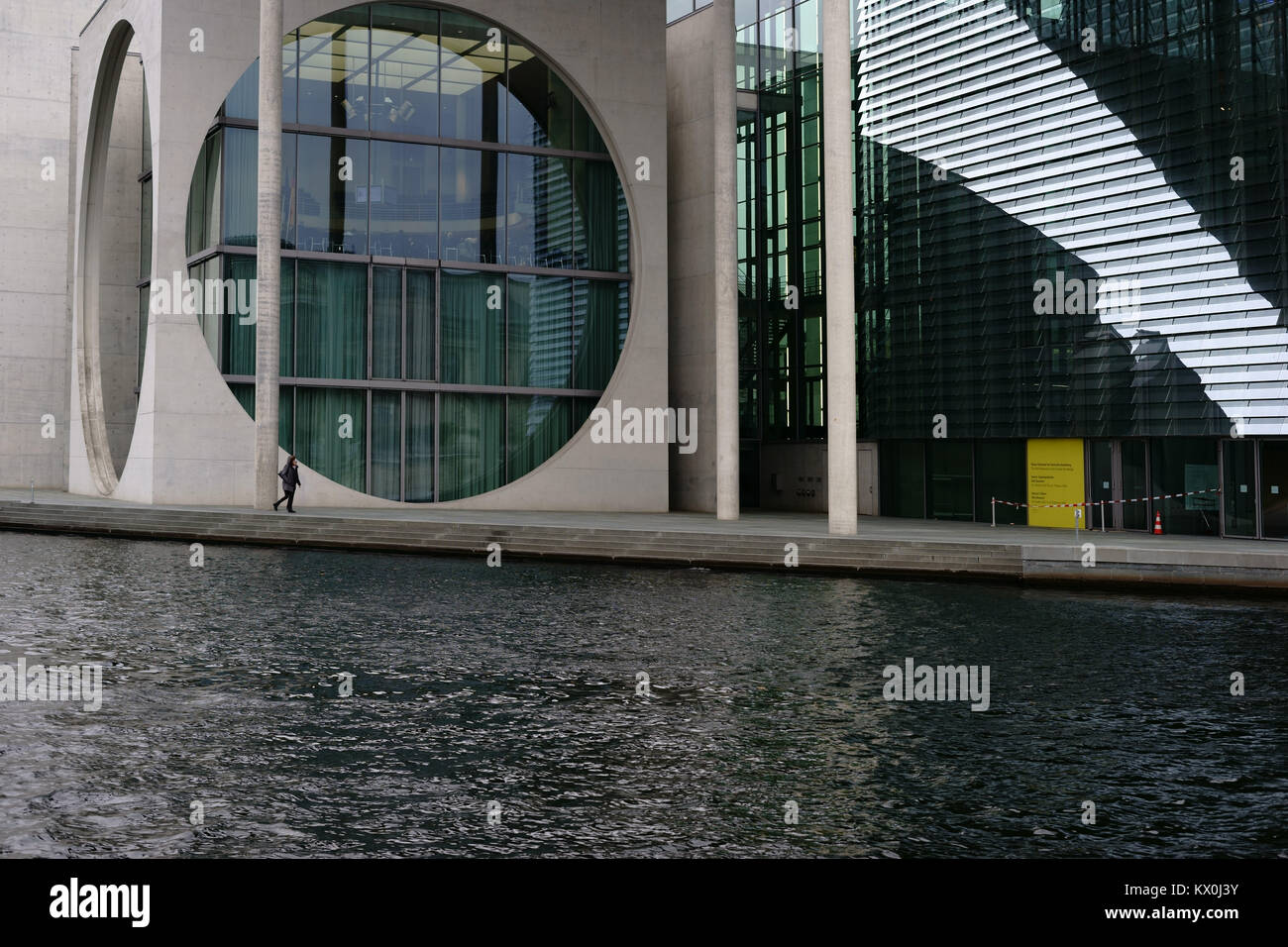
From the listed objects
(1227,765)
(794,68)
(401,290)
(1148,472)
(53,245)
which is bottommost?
(1227,765)

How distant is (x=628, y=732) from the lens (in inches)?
320

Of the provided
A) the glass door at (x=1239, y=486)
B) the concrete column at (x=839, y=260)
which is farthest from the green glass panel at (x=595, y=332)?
the glass door at (x=1239, y=486)

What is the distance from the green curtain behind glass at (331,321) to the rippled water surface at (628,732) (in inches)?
685

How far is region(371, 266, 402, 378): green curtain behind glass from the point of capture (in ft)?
108

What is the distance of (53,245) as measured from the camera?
4353 centimetres

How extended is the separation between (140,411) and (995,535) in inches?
813

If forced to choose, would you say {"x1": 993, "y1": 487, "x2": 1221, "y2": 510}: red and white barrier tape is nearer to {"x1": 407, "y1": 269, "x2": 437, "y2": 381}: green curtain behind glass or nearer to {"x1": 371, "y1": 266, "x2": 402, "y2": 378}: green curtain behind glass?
{"x1": 407, "y1": 269, "x2": 437, "y2": 381}: green curtain behind glass

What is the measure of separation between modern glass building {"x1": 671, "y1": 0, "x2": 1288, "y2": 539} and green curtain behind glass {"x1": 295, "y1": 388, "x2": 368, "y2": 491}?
12.1 metres

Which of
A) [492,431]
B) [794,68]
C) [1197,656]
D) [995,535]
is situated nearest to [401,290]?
[492,431]

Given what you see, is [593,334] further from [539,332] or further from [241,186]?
[241,186]

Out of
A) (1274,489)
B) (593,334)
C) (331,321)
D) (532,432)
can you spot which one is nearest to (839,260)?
(1274,489)

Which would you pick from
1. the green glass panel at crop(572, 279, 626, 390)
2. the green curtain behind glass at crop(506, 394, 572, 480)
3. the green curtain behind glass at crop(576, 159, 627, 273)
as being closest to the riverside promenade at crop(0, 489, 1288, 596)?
the green curtain behind glass at crop(506, 394, 572, 480)

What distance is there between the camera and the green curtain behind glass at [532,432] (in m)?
34.0

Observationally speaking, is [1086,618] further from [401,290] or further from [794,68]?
[794,68]
